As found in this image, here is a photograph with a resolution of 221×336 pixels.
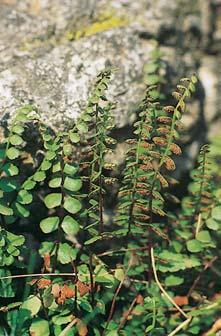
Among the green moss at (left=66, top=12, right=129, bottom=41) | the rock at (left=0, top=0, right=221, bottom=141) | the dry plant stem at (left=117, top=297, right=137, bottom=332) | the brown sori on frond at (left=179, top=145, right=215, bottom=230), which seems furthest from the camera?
the green moss at (left=66, top=12, right=129, bottom=41)

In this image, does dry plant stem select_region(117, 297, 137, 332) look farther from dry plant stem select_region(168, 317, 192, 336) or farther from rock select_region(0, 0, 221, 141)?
rock select_region(0, 0, 221, 141)

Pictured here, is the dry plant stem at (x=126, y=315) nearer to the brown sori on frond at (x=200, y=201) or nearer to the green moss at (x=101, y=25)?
the brown sori on frond at (x=200, y=201)

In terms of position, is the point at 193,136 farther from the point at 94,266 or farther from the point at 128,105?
the point at 94,266

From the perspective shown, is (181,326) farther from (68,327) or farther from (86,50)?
(86,50)

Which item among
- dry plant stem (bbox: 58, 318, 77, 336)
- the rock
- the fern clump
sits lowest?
dry plant stem (bbox: 58, 318, 77, 336)

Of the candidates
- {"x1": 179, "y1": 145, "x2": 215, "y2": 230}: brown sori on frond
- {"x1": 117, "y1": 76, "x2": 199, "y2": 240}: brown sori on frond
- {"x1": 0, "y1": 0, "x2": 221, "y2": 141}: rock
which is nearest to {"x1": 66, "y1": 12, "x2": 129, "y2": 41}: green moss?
{"x1": 0, "y1": 0, "x2": 221, "y2": 141}: rock

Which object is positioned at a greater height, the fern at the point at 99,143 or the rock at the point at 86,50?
the rock at the point at 86,50

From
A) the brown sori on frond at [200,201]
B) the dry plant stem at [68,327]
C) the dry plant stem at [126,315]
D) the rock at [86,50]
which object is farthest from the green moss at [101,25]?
the dry plant stem at [68,327]

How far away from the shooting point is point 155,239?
318 centimetres

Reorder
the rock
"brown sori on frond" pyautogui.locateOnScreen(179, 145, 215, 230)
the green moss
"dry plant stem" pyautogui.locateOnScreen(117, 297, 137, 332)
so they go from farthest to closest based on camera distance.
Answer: the green moss < the rock < "brown sori on frond" pyautogui.locateOnScreen(179, 145, 215, 230) < "dry plant stem" pyautogui.locateOnScreen(117, 297, 137, 332)

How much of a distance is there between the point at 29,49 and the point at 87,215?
1.15m

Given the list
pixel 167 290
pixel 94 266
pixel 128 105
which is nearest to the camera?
pixel 94 266

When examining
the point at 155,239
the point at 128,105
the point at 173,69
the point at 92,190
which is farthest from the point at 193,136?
the point at 92,190

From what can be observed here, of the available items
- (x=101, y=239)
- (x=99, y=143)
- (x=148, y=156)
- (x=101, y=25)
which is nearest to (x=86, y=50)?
(x=101, y=25)
